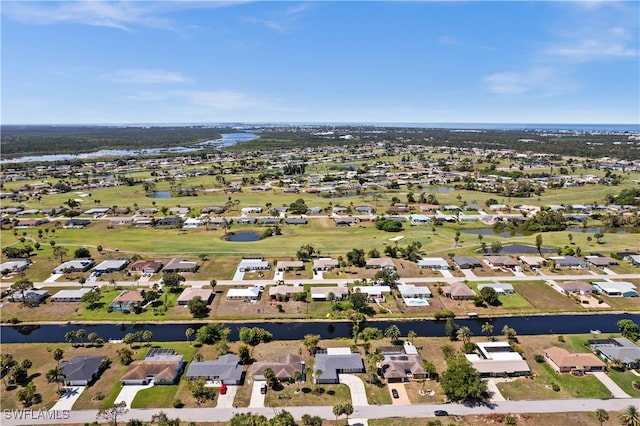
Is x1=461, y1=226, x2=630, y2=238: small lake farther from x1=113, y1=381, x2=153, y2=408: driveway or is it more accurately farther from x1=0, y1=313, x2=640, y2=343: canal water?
x1=113, y1=381, x2=153, y2=408: driveway

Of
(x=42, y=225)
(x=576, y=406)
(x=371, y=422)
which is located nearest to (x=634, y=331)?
(x=576, y=406)

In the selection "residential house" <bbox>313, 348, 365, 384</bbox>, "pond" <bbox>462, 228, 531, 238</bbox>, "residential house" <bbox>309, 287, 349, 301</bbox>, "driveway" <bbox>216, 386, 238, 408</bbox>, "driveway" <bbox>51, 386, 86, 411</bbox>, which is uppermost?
"pond" <bbox>462, 228, 531, 238</bbox>

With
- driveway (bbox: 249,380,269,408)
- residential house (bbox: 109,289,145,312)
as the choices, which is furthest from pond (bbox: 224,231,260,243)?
driveway (bbox: 249,380,269,408)

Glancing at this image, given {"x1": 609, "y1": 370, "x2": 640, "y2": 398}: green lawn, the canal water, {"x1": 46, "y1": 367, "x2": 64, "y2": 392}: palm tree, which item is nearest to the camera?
{"x1": 609, "y1": 370, "x2": 640, "y2": 398}: green lawn

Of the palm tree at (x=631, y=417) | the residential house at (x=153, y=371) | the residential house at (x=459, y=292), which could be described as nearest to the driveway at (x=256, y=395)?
the residential house at (x=153, y=371)

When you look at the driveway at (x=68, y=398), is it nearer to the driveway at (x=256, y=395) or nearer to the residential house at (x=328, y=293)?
A: the driveway at (x=256, y=395)

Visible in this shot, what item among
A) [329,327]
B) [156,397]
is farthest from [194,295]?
[156,397]
